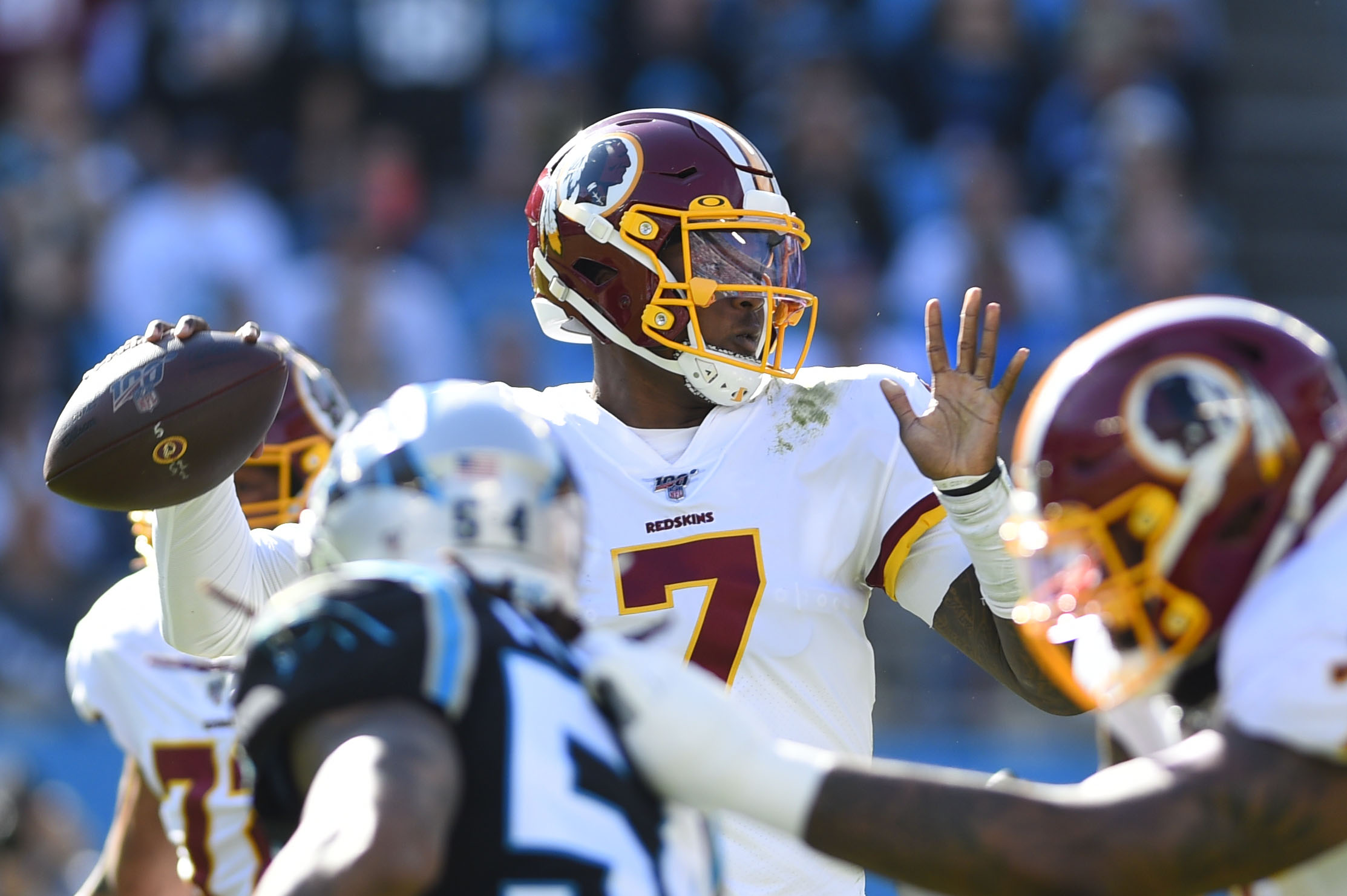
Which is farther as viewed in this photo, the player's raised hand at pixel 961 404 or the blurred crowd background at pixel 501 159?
the blurred crowd background at pixel 501 159

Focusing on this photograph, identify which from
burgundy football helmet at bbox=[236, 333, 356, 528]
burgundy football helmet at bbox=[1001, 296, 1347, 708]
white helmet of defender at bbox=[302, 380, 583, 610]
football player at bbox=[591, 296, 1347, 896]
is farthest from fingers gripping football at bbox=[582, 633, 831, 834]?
burgundy football helmet at bbox=[236, 333, 356, 528]

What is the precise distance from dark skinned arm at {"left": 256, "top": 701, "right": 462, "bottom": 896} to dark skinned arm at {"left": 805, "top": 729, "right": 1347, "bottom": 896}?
44 centimetres

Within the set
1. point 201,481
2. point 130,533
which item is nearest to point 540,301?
point 201,481

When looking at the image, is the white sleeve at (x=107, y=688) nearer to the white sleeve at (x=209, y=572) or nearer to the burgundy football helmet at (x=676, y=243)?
the white sleeve at (x=209, y=572)

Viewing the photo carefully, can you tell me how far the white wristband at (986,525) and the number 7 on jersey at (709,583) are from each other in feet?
1.19

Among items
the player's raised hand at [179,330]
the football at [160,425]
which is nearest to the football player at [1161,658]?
the football at [160,425]

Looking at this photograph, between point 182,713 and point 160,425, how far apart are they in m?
0.97

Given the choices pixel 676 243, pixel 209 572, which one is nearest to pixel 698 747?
pixel 209 572

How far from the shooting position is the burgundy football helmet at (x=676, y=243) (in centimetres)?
334

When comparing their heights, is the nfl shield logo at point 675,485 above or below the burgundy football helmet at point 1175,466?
below

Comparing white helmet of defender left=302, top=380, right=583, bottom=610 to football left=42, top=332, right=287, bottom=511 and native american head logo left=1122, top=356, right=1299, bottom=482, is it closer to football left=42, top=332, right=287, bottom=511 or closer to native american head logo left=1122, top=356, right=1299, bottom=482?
native american head logo left=1122, top=356, right=1299, bottom=482

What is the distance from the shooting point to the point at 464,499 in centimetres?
211

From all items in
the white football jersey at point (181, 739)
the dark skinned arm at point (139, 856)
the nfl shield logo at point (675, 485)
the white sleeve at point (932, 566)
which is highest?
the nfl shield logo at point (675, 485)

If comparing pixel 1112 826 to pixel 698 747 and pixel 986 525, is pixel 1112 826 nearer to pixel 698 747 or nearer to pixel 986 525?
pixel 698 747
